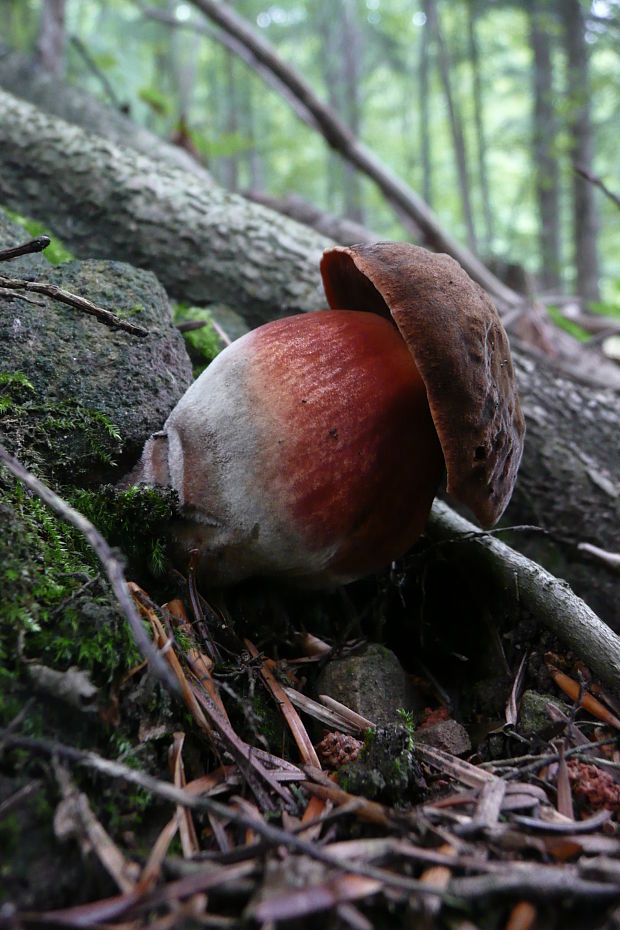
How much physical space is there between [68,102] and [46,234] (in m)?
3.60

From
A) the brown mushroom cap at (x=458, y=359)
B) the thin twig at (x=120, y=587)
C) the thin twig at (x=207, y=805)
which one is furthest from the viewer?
the brown mushroom cap at (x=458, y=359)

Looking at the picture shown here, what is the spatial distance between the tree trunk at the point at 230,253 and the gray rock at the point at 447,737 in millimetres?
1152

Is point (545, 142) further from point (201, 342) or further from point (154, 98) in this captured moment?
point (201, 342)

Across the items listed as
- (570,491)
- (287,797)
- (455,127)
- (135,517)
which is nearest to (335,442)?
(135,517)

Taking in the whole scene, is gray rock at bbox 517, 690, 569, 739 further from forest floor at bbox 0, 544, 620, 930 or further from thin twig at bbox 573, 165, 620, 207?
thin twig at bbox 573, 165, 620, 207

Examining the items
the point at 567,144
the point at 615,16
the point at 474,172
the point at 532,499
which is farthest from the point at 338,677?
the point at 474,172

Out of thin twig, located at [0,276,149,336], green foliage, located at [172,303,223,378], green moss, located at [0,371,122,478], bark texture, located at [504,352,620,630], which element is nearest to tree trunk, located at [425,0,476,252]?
bark texture, located at [504,352,620,630]

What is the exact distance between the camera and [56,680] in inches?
43.2


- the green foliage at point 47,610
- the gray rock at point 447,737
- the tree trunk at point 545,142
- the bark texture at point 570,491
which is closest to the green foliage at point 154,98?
the bark texture at point 570,491

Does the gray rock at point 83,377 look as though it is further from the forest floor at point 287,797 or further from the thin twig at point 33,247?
the forest floor at point 287,797

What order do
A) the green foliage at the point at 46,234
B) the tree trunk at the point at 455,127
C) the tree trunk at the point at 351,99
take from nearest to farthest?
the green foliage at the point at 46,234 < the tree trunk at the point at 455,127 < the tree trunk at the point at 351,99

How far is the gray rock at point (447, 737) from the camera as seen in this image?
4.91ft

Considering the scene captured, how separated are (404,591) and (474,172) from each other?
2266 cm

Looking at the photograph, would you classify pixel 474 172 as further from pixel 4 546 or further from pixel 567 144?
pixel 4 546
